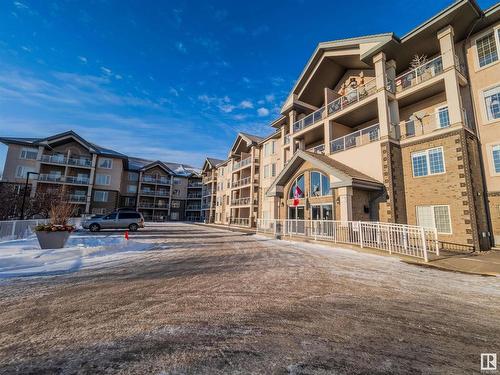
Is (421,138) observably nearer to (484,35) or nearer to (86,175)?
(484,35)

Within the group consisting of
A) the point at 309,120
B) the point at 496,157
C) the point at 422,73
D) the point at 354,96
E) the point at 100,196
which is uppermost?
the point at 354,96

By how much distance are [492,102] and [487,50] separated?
352 cm

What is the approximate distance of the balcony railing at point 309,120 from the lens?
21.2 meters

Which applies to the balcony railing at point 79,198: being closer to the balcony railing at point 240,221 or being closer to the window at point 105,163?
the window at point 105,163

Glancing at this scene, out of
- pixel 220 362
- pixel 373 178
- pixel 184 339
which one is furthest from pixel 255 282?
pixel 373 178

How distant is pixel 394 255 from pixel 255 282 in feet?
25.1

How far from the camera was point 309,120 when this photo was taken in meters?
22.6

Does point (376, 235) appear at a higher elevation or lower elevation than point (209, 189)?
lower

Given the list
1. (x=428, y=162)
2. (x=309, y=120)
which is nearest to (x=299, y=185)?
(x=309, y=120)

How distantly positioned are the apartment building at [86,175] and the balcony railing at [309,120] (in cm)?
2863

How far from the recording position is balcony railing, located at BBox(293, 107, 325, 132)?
2123 cm

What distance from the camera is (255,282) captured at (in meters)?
5.88

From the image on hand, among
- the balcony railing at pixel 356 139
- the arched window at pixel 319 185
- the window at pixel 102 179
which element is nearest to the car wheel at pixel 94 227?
the arched window at pixel 319 185

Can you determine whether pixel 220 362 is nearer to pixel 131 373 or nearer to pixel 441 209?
pixel 131 373
